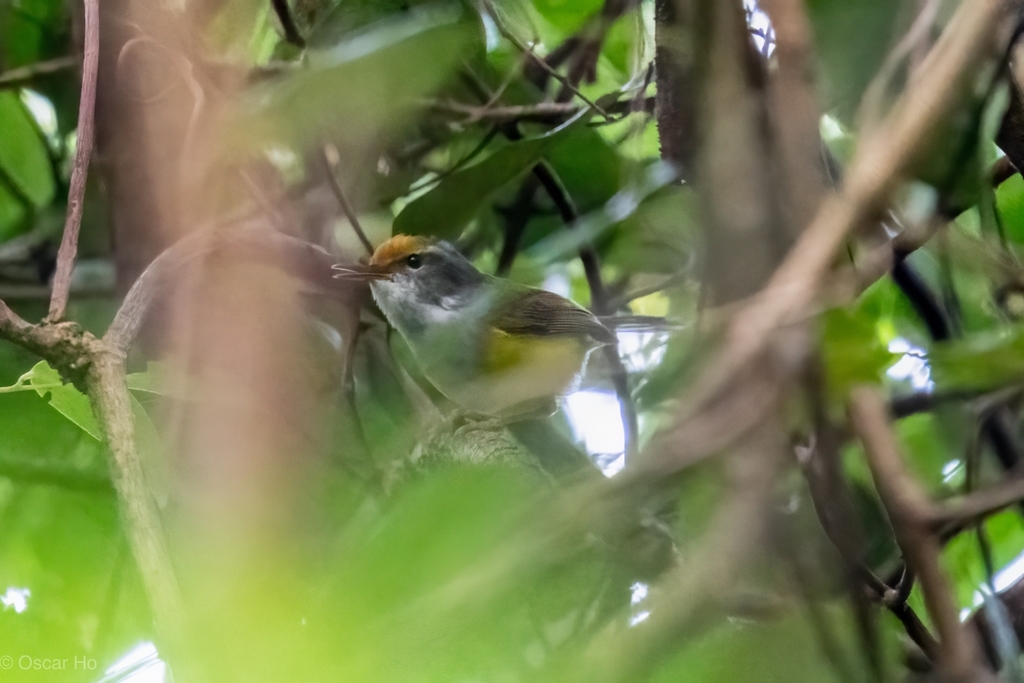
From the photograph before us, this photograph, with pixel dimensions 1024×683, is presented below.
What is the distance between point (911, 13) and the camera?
61 centimetres

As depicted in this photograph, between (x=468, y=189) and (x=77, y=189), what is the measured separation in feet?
1.51

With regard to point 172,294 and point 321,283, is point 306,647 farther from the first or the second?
point 321,283

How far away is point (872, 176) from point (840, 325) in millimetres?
62

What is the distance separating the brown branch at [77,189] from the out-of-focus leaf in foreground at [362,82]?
0.12 m

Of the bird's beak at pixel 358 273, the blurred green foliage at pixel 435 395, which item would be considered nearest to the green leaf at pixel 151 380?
the blurred green foliage at pixel 435 395

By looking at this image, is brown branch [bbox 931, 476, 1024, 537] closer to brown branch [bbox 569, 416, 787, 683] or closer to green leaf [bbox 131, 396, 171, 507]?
brown branch [bbox 569, 416, 787, 683]

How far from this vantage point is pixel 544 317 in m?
1.39

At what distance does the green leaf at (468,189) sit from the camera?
0.95 meters

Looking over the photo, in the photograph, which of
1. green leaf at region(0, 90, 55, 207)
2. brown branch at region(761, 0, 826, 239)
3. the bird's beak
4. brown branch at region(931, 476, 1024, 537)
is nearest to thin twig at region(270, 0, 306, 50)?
the bird's beak

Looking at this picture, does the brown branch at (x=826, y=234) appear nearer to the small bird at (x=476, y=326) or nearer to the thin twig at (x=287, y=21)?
the small bird at (x=476, y=326)

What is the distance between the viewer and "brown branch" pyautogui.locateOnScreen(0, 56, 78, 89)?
1096 millimetres

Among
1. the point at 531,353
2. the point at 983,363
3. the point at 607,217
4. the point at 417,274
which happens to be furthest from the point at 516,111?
the point at 983,363

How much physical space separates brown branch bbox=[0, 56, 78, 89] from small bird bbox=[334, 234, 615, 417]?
47cm

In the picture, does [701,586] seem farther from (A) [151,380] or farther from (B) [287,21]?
(B) [287,21]
